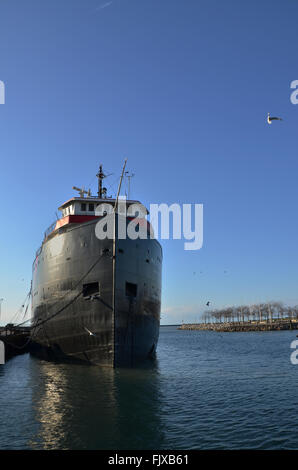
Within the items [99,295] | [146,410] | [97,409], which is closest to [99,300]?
[99,295]

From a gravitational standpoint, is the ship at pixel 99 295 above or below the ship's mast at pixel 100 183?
below

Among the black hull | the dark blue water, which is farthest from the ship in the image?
the dark blue water

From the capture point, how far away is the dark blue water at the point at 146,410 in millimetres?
8336

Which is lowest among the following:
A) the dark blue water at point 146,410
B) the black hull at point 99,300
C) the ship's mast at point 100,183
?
the dark blue water at point 146,410

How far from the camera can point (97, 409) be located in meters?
10.9

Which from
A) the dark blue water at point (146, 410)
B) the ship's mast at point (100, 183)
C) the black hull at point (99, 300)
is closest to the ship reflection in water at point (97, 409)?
the dark blue water at point (146, 410)

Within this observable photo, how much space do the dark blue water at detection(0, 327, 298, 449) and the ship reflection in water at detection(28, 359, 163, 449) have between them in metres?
0.03

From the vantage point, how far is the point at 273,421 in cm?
991

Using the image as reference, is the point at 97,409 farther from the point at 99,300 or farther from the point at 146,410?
the point at 99,300

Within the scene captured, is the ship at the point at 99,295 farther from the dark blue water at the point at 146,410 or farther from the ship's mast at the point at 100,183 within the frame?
the ship's mast at the point at 100,183

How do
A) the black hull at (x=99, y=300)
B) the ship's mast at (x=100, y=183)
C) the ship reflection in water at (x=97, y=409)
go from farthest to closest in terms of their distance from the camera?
the ship's mast at (x=100, y=183), the black hull at (x=99, y=300), the ship reflection in water at (x=97, y=409)

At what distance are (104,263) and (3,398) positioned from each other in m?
7.74
